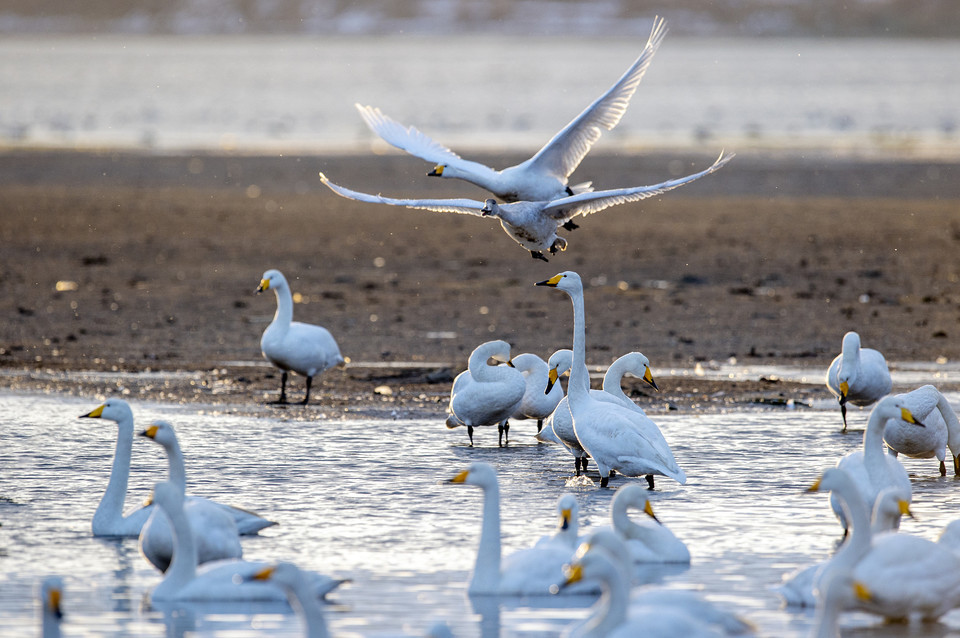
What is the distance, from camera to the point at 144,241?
23.3 m

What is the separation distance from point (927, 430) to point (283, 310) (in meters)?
5.86

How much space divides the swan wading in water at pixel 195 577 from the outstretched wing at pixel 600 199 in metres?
5.19

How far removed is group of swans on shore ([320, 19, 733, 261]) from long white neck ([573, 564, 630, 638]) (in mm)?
6461

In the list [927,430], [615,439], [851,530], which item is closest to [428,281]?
[615,439]

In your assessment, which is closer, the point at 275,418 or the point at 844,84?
the point at 275,418

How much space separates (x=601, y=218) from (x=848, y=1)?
167 m

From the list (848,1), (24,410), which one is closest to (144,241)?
(24,410)

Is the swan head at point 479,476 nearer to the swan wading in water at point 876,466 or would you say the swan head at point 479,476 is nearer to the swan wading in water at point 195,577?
the swan wading in water at point 195,577

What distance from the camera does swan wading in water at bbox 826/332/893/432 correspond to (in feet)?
37.4

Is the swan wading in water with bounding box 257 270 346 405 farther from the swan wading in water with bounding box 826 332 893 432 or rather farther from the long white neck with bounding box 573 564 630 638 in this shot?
the long white neck with bounding box 573 564 630 638

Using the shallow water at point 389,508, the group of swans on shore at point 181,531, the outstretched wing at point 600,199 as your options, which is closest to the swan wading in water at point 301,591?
the group of swans on shore at point 181,531

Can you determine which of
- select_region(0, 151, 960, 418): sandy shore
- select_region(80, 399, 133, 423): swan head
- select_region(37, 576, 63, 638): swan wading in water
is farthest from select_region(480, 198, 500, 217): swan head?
select_region(37, 576, 63, 638): swan wading in water

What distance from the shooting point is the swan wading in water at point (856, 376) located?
37.4ft

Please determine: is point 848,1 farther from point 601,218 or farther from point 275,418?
point 275,418
